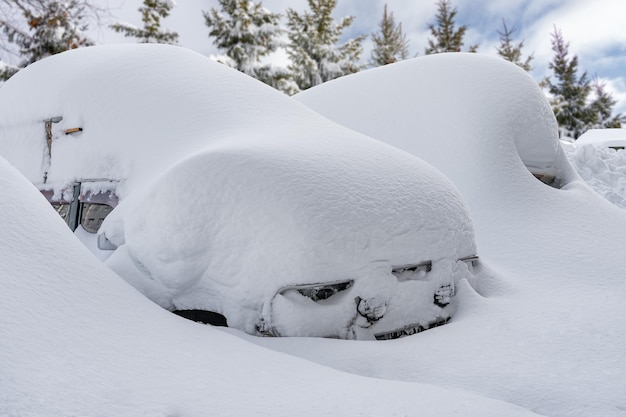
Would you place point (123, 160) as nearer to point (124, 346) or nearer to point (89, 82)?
point (89, 82)

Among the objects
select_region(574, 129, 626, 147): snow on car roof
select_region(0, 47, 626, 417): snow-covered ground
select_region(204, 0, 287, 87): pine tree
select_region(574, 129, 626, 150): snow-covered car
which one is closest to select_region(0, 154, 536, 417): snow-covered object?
select_region(0, 47, 626, 417): snow-covered ground

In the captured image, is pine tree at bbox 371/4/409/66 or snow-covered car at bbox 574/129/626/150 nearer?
snow-covered car at bbox 574/129/626/150

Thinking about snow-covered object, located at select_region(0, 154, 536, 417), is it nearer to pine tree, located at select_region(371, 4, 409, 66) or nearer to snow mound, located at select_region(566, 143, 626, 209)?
snow mound, located at select_region(566, 143, 626, 209)

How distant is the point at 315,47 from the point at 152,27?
695cm

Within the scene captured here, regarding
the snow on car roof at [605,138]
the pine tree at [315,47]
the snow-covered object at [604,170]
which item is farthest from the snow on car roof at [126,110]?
the pine tree at [315,47]

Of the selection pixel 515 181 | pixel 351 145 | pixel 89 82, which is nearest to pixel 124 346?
pixel 351 145

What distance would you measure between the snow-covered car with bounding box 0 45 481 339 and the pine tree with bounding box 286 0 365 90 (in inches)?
677

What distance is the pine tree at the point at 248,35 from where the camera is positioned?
1762 centimetres

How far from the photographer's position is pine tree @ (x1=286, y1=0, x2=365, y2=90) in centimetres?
1956

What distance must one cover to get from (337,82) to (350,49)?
58.8ft

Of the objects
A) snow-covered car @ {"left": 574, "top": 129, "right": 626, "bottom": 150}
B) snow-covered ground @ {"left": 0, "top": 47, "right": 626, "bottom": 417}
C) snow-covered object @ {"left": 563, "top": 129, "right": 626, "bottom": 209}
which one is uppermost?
snow-covered car @ {"left": 574, "top": 129, "right": 626, "bottom": 150}

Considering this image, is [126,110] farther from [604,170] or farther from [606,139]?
[606,139]

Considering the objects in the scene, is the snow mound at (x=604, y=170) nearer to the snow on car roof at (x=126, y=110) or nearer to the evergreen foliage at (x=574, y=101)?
the snow on car roof at (x=126, y=110)

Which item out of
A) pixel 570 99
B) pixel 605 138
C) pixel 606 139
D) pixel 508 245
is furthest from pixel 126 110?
pixel 570 99
